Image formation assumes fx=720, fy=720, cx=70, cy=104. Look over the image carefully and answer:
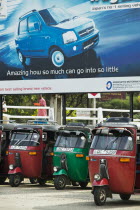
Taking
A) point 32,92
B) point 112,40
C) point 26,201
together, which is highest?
point 112,40

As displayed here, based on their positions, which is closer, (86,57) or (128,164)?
(128,164)

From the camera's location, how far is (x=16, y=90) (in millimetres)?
27922

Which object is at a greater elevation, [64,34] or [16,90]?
[64,34]

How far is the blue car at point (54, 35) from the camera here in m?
26.3

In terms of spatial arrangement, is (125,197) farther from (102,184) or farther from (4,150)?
(4,150)

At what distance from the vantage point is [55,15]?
27.0 metres

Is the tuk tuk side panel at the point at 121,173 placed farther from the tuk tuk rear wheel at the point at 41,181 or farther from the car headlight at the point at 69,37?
the car headlight at the point at 69,37

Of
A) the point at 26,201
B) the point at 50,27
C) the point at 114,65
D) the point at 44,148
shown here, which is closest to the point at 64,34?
the point at 50,27

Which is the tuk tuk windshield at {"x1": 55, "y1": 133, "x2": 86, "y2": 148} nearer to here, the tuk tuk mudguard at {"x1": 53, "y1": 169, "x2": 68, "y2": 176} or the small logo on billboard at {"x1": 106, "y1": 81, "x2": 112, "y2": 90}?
the tuk tuk mudguard at {"x1": 53, "y1": 169, "x2": 68, "y2": 176}

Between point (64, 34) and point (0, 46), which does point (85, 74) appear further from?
point (0, 46)

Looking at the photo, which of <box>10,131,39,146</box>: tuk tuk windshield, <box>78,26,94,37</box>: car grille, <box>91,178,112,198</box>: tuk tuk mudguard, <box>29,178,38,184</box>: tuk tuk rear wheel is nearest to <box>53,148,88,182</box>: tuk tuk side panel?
<box>10,131,39,146</box>: tuk tuk windshield

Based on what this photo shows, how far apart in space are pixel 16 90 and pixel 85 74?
10.4ft

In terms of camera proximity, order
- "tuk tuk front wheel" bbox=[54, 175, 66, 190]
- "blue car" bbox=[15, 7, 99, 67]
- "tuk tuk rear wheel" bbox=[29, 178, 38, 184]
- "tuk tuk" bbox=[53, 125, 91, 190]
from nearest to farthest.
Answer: "tuk tuk front wheel" bbox=[54, 175, 66, 190] → "tuk tuk" bbox=[53, 125, 91, 190] → "tuk tuk rear wheel" bbox=[29, 178, 38, 184] → "blue car" bbox=[15, 7, 99, 67]

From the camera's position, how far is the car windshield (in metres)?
26.7
